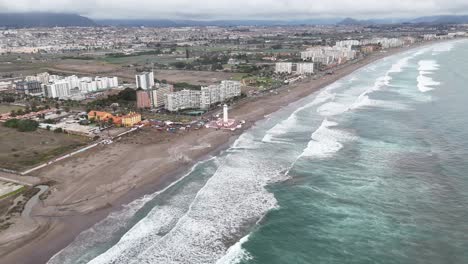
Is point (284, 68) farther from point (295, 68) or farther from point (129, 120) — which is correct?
point (129, 120)

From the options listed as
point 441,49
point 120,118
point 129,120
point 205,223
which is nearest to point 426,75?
point 129,120

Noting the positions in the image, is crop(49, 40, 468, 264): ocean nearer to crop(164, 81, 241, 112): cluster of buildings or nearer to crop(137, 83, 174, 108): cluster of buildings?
crop(164, 81, 241, 112): cluster of buildings

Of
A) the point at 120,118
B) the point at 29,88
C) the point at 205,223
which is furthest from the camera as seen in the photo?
the point at 29,88

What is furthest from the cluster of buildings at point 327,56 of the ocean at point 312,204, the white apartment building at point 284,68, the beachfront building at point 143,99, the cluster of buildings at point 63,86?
the ocean at point 312,204

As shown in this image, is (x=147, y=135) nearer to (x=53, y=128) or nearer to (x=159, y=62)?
(x=53, y=128)

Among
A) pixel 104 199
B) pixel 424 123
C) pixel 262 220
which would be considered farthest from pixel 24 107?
pixel 424 123

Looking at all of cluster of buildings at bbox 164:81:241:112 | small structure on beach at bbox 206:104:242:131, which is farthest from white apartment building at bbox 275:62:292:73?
small structure on beach at bbox 206:104:242:131

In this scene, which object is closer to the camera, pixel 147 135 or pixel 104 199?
pixel 104 199
